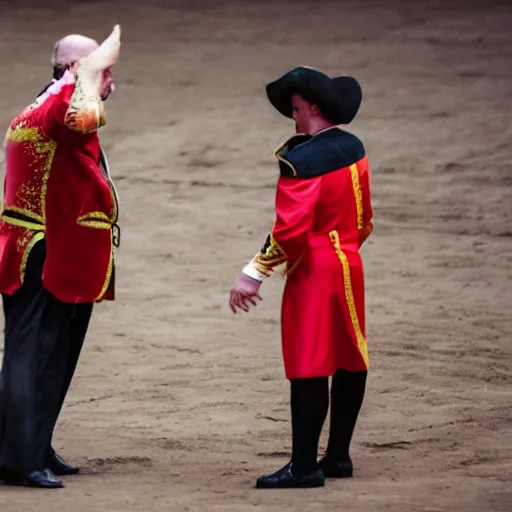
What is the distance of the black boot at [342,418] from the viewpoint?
19.0 feet

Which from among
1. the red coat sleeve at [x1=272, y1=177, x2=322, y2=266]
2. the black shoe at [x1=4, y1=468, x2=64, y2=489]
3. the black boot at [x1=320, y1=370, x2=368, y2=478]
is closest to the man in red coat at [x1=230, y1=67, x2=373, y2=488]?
the red coat sleeve at [x1=272, y1=177, x2=322, y2=266]

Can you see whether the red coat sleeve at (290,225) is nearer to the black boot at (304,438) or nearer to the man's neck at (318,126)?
the man's neck at (318,126)

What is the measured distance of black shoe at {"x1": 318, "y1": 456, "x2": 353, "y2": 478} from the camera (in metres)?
5.86

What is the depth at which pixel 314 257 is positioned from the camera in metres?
5.58

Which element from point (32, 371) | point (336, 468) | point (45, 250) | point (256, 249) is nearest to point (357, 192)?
point (336, 468)

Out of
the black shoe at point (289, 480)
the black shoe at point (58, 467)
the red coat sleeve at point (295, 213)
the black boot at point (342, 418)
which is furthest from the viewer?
the black shoe at point (58, 467)

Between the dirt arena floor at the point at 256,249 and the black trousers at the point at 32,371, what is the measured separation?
205mm

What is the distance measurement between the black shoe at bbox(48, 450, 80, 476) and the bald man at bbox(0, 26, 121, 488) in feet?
0.69

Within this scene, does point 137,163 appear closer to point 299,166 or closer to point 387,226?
point 387,226

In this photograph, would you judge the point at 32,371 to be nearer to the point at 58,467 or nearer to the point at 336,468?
the point at 58,467

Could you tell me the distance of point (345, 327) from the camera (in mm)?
5629

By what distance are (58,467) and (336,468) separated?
1.04m

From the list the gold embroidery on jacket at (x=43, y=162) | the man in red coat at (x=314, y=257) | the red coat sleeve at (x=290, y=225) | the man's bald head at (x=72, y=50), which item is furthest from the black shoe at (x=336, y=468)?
the man's bald head at (x=72, y=50)

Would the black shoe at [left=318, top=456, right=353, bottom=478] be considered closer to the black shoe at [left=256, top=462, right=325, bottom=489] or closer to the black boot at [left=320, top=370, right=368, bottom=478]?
the black boot at [left=320, top=370, right=368, bottom=478]
